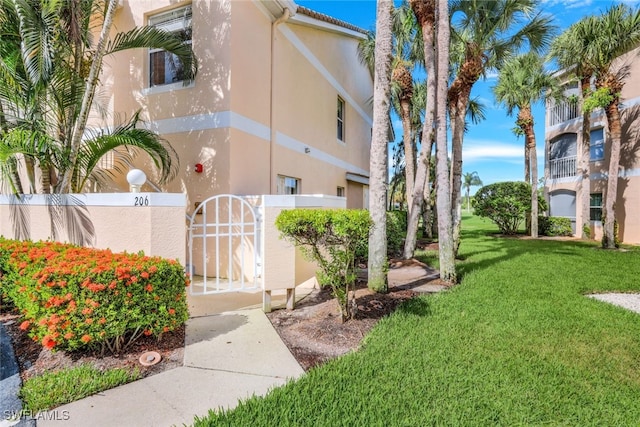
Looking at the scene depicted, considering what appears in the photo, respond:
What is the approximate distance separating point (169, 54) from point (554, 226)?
23.8m

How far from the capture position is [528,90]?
1936 centimetres

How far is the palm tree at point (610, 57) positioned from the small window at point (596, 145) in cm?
432

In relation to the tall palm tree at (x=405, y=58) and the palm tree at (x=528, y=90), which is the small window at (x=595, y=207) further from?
the tall palm tree at (x=405, y=58)

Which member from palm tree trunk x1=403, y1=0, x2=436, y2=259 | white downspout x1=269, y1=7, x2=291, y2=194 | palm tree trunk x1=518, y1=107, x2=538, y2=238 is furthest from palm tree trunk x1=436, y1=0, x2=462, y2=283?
palm tree trunk x1=518, y1=107, x2=538, y2=238

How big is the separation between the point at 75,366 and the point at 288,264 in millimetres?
3249

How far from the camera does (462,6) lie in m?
10.3

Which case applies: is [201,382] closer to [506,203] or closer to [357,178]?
[357,178]

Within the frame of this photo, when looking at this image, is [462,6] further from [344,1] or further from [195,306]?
[195,306]

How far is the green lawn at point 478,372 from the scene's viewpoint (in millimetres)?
2934

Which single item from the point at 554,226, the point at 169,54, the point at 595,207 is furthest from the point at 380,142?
the point at 554,226

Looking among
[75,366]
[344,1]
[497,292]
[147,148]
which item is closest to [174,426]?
[75,366]

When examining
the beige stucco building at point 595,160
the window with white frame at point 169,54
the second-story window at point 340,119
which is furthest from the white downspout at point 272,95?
the beige stucco building at point 595,160

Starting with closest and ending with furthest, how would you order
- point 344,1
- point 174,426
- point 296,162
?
1. point 174,426
2. point 296,162
3. point 344,1

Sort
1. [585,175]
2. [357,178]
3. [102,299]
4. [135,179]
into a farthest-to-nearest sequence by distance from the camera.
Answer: [357,178], [585,175], [135,179], [102,299]
